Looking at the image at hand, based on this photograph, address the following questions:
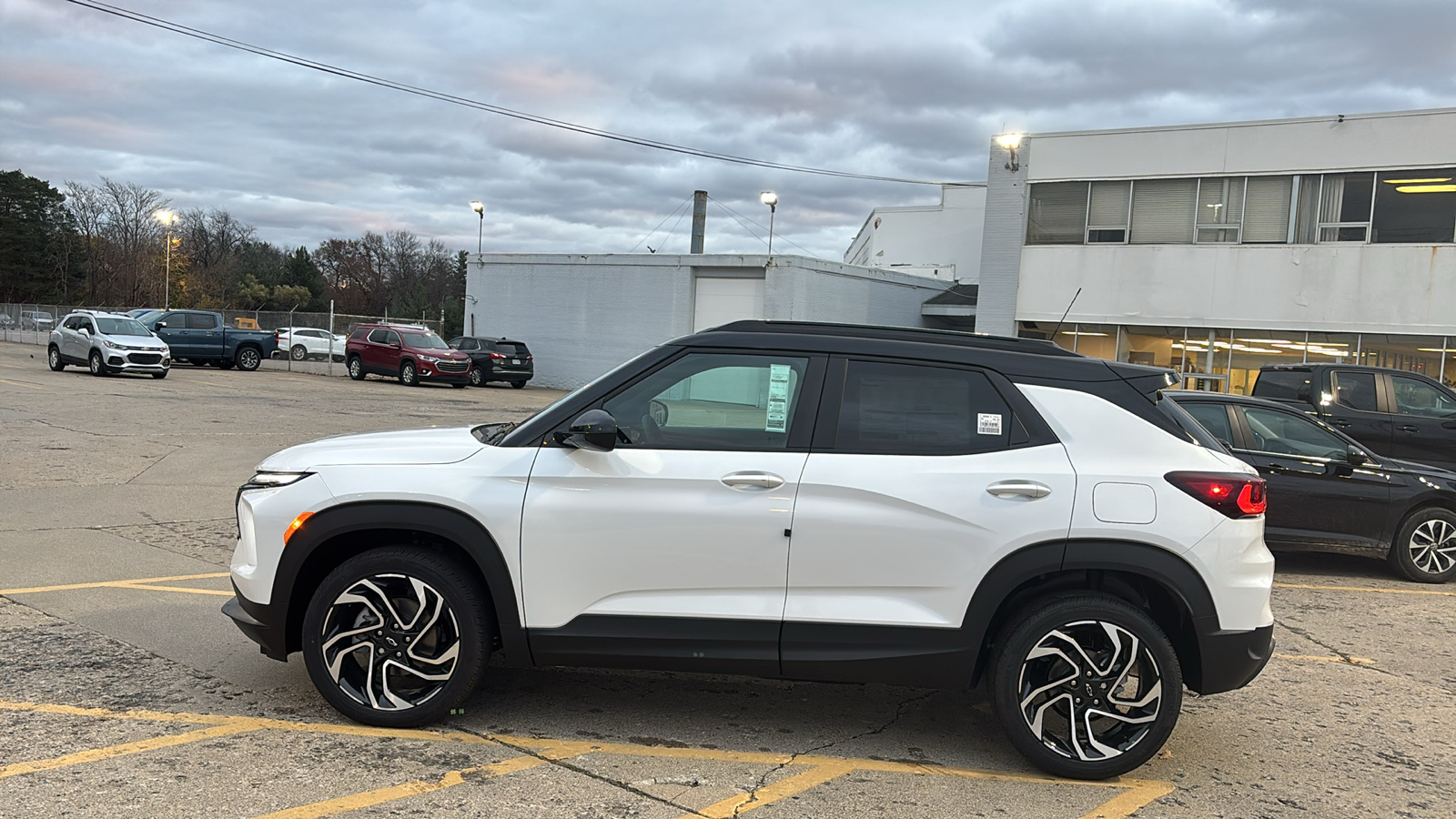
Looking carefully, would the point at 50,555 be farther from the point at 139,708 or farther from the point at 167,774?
the point at 167,774

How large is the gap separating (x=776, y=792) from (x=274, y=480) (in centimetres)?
247

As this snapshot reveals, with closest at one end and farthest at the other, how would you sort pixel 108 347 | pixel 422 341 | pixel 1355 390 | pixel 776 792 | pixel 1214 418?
pixel 776 792 → pixel 1214 418 → pixel 1355 390 → pixel 108 347 → pixel 422 341

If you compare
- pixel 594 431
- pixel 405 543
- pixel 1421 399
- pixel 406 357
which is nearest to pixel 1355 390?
pixel 1421 399

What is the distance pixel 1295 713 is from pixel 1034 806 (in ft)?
6.76

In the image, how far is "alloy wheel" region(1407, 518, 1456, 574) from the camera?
8.66m

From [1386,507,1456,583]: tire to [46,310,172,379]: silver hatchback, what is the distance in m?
27.1

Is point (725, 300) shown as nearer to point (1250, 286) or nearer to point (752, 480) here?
point (1250, 286)

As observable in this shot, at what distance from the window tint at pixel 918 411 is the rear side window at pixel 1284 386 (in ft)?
32.5

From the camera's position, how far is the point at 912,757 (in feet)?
14.3

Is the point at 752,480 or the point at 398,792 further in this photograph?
the point at 752,480

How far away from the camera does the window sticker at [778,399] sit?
4234mm

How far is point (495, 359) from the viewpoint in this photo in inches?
1305

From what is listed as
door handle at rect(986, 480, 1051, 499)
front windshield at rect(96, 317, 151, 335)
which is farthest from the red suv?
door handle at rect(986, 480, 1051, 499)

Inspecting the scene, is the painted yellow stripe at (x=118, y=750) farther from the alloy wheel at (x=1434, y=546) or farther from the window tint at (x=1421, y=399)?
the window tint at (x=1421, y=399)
